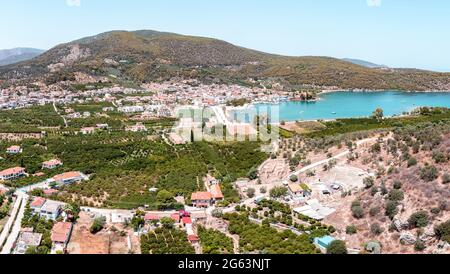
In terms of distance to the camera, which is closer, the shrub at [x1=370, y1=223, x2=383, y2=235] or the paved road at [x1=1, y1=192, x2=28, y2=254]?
the paved road at [x1=1, y1=192, x2=28, y2=254]

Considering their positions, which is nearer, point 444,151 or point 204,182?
point 444,151

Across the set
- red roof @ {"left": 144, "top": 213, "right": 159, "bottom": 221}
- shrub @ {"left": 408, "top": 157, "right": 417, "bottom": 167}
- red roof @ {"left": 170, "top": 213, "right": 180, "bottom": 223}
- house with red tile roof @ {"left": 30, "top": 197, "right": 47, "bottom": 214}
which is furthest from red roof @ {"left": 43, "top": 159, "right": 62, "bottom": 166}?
shrub @ {"left": 408, "top": 157, "right": 417, "bottom": 167}

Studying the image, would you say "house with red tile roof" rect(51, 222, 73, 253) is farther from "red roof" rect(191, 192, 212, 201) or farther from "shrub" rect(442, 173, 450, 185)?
"shrub" rect(442, 173, 450, 185)

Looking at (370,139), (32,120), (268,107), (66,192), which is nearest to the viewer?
(66,192)

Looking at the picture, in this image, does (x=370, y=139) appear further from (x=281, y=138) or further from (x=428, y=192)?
(x=428, y=192)
